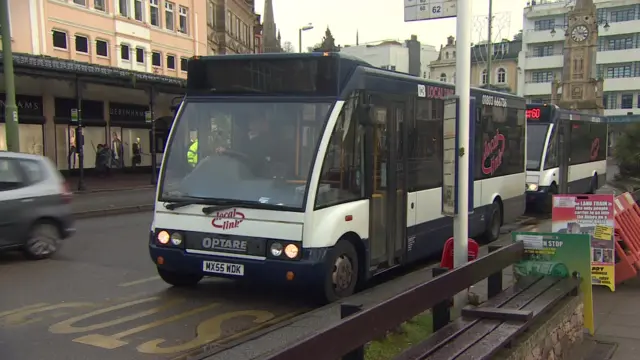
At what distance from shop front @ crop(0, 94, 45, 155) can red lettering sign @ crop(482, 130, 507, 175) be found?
21655 millimetres

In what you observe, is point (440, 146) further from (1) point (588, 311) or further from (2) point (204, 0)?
(2) point (204, 0)

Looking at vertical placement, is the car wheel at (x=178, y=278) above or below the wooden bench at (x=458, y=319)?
below

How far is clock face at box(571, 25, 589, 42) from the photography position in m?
48.9

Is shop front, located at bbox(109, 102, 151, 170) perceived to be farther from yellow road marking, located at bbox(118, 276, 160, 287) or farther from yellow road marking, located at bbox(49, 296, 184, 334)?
yellow road marking, located at bbox(49, 296, 184, 334)

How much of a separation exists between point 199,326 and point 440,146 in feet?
15.6

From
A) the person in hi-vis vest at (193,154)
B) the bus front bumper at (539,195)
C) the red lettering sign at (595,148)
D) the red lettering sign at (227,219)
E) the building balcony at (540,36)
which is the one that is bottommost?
the bus front bumper at (539,195)

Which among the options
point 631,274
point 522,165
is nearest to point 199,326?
point 631,274

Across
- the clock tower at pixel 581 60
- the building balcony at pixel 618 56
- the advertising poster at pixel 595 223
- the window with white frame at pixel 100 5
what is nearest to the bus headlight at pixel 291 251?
the advertising poster at pixel 595 223

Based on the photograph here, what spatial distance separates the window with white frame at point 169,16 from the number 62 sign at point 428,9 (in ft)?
121

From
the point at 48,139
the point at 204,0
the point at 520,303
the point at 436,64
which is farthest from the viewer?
the point at 436,64

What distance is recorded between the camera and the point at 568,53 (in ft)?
167

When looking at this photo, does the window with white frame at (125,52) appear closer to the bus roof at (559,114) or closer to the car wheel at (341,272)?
the bus roof at (559,114)

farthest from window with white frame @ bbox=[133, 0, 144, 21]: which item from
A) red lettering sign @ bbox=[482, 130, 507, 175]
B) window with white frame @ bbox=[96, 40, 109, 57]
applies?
red lettering sign @ bbox=[482, 130, 507, 175]

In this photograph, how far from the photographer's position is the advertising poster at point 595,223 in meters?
7.34
